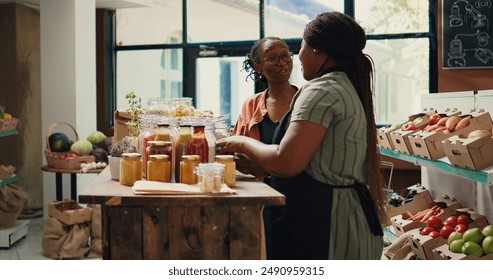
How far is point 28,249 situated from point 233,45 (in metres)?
2.99

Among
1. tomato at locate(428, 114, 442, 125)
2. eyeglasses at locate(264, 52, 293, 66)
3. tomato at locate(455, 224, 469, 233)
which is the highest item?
eyeglasses at locate(264, 52, 293, 66)

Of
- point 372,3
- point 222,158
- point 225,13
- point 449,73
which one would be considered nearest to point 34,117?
point 225,13

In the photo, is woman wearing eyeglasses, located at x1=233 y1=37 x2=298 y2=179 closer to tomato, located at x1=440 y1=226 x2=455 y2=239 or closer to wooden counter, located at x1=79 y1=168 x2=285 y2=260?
tomato, located at x1=440 y1=226 x2=455 y2=239

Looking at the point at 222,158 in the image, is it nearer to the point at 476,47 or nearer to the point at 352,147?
the point at 352,147

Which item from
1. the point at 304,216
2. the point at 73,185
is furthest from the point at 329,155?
the point at 73,185

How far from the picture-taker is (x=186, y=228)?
76.3 inches

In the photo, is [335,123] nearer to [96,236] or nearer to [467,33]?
[96,236]

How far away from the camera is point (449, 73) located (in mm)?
6125

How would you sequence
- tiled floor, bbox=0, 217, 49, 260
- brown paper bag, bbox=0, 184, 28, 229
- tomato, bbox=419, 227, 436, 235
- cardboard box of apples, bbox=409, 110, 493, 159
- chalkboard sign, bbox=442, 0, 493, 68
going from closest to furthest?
cardboard box of apples, bbox=409, 110, 493, 159
tomato, bbox=419, 227, 436, 235
tiled floor, bbox=0, 217, 49, 260
brown paper bag, bbox=0, 184, 28, 229
chalkboard sign, bbox=442, 0, 493, 68

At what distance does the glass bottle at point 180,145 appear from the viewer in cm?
227

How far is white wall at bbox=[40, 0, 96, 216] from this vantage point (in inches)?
241

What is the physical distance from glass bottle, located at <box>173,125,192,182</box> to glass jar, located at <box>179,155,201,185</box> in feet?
0.33

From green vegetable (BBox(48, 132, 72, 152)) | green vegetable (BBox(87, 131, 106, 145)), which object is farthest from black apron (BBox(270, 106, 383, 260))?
green vegetable (BBox(87, 131, 106, 145))
